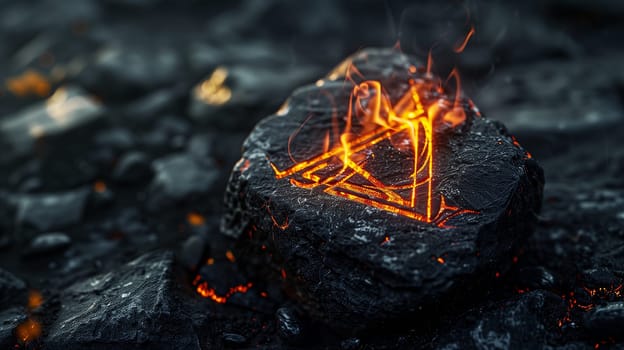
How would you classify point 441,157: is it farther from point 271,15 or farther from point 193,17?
point 193,17

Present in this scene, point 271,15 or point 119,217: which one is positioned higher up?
point 271,15

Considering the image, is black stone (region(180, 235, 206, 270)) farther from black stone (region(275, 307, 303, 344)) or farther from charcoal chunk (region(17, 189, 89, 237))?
charcoal chunk (region(17, 189, 89, 237))

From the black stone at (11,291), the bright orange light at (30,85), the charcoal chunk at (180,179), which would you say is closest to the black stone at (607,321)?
the charcoal chunk at (180,179)

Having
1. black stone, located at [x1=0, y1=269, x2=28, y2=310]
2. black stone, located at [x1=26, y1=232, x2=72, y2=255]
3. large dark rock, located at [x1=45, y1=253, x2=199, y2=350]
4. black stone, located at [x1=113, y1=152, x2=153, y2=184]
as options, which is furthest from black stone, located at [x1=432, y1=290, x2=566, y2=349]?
black stone, located at [x1=113, y1=152, x2=153, y2=184]

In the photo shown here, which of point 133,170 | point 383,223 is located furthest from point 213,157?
point 383,223

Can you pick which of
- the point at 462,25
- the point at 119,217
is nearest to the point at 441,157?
the point at 119,217

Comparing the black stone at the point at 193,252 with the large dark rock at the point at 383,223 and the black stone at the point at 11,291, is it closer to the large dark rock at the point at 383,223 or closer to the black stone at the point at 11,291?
the large dark rock at the point at 383,223
